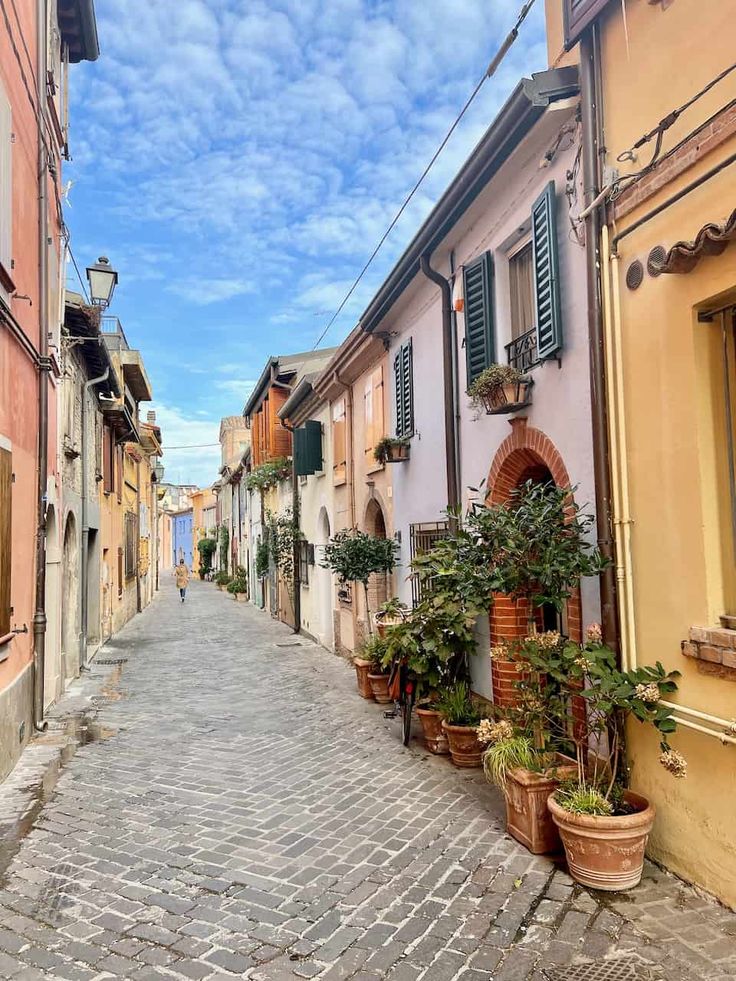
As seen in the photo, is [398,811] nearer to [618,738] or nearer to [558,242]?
[618,738]

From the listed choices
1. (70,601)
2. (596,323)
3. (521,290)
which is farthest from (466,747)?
(70,601)

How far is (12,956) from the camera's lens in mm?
3529

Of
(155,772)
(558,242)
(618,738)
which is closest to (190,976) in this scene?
(618,738)

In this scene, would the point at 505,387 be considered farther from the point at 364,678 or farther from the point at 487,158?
the point at 364,678

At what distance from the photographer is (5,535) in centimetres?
627

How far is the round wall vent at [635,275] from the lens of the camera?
4.51m

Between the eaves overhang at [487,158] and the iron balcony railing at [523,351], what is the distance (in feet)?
4.94

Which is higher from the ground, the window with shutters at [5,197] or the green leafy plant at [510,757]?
the window with shutters at [5,197]

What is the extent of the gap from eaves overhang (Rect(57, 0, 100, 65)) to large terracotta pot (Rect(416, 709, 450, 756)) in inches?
411

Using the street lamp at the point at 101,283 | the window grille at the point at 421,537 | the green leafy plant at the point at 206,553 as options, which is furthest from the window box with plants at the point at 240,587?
the window grille at the point at 421,537

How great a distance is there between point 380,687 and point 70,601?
5.66m

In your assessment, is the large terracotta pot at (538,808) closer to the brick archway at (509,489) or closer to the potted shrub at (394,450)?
the brick archway at (509,489)

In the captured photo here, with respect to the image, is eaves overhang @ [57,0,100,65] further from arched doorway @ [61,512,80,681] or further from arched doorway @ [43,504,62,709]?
arched doorway @ [61,512,80,681]

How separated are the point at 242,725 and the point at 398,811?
3549 mm
